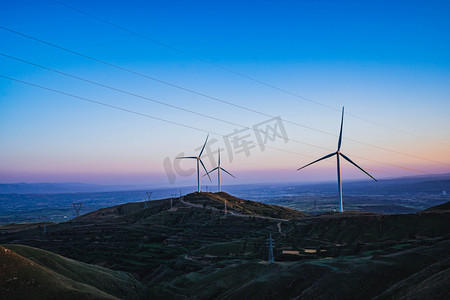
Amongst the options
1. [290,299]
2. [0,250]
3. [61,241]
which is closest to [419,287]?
[290,299]

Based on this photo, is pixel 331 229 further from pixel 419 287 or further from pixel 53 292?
pixel 53 292

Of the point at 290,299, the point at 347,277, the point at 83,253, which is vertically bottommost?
the point at 83,253

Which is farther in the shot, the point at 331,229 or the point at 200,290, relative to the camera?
the point at 331,229

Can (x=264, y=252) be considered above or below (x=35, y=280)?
below

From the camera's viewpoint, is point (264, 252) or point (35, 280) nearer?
point (35, 280)

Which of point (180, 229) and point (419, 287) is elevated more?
point (419, 287)

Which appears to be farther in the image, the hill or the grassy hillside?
the grassy hillside

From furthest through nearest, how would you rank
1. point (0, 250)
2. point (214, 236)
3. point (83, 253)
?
point (214, 236), point (83, 253), point (0, 250)

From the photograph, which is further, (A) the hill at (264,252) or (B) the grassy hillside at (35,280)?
(B) the grassy hillside at (35,280)
